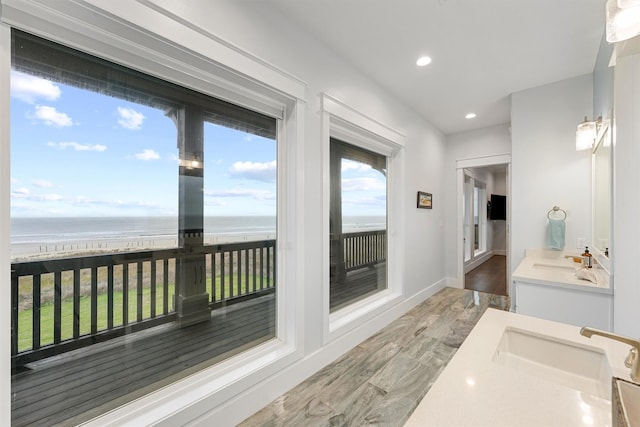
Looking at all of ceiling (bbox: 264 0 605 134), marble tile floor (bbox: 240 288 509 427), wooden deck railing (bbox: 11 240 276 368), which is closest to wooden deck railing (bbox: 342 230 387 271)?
marble tile floor (bbox: 240 288 509 427)

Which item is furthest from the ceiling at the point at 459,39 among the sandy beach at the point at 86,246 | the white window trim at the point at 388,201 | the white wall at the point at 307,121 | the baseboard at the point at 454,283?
the baseboard at the point at 454,283

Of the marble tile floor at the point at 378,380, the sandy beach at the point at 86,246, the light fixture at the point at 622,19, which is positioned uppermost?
the light fixture at the point at 622,19

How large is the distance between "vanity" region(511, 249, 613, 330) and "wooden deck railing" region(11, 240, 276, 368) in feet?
7.95

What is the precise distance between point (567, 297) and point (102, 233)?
312 cm

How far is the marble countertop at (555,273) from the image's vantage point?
6.57 ft

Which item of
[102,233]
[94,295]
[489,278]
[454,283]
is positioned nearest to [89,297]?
[94,295]

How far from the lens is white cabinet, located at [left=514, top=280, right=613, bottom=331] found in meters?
1.94

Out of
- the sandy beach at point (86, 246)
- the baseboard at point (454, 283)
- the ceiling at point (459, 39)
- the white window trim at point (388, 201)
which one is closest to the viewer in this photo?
the sandy beach at point (86, 246)

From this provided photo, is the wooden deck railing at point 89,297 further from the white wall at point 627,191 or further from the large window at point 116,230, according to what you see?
the white wall at point 627,191

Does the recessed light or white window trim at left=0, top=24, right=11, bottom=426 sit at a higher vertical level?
the recessed light

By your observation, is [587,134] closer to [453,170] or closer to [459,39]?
[459,39]

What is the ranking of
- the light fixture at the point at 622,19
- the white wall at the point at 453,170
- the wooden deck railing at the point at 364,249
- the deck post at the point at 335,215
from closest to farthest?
1. the light fixture at the point at 622,19
2. the deck post at the point at 335,215
3. the wooden deck railing at the point at 364,249
4. the white wall at the point at 453,170

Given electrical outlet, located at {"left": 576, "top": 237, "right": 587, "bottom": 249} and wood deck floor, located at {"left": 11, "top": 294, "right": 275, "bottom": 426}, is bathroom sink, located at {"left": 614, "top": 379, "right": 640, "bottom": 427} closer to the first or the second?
wood deck floor, located at {"left": 11, "top": 294, "right": 275, "bottom": 426}

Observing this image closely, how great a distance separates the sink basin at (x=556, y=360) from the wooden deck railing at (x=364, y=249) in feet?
5.82
